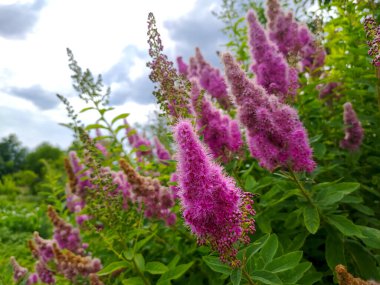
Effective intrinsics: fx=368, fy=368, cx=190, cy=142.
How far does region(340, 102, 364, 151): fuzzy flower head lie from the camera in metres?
3.57

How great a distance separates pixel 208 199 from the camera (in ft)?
5.35

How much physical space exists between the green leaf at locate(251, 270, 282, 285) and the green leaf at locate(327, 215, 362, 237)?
0.92 m

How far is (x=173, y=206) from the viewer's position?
12.5 feet

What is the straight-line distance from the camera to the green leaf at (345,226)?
2404 mm

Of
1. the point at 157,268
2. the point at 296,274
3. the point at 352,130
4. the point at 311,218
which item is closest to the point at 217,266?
the point at 296,274

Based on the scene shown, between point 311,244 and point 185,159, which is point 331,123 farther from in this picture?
point 185,159

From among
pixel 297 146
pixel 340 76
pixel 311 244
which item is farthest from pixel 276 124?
pixel 340 76

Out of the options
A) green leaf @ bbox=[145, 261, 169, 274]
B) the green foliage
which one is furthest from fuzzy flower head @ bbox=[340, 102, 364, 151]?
green leaf @ bbox=[145, 261, 169, 274]

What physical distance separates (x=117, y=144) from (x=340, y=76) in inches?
103

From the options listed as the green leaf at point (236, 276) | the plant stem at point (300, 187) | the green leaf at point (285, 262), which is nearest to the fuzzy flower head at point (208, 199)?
the green leaf at point (236, 276)

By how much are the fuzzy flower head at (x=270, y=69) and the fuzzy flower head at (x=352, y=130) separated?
0.60 metres

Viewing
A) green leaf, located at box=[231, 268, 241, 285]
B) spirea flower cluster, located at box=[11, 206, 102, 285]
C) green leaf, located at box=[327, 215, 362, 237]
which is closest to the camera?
green leaf, located at box=[231, 268, 241, 285]

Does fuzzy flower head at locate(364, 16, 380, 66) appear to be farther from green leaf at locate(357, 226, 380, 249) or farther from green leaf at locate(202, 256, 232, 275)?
green leaf at locate(357, 226, 380, 249)

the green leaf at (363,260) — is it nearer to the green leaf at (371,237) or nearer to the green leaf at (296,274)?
the green leaf at (371,237)
